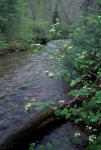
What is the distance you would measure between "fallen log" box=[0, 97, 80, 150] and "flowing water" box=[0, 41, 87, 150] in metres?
0.25

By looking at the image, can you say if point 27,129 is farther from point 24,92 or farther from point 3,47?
point 3,47

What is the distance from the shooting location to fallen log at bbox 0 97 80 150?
7.54 m

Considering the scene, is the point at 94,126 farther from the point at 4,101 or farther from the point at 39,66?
the point at 39,66

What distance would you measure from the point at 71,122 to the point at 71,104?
0.80 metres

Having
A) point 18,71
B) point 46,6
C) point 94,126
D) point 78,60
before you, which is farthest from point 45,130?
point 46,6

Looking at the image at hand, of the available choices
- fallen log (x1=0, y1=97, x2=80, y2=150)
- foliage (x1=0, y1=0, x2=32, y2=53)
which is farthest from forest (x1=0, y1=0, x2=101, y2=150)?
foliage (x1=0, y1=0, x2=32, y2=53)

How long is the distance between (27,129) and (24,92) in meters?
4.03

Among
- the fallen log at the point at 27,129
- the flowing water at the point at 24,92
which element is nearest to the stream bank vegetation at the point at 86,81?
the fallen log at the point at 27,129

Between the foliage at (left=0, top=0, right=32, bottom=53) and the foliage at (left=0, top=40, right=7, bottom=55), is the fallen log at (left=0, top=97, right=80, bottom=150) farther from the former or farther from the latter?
the foliage at (left=0, top=0, right=32, bottom=53)

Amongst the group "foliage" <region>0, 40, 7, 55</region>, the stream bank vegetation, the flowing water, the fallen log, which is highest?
the stream bank vegetation

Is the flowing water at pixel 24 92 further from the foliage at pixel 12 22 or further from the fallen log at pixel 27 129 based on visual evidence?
the foliage at pixel 12 22

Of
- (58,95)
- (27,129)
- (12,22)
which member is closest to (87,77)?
(27,129)

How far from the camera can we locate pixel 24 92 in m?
12.1

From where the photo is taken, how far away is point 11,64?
18672mm
